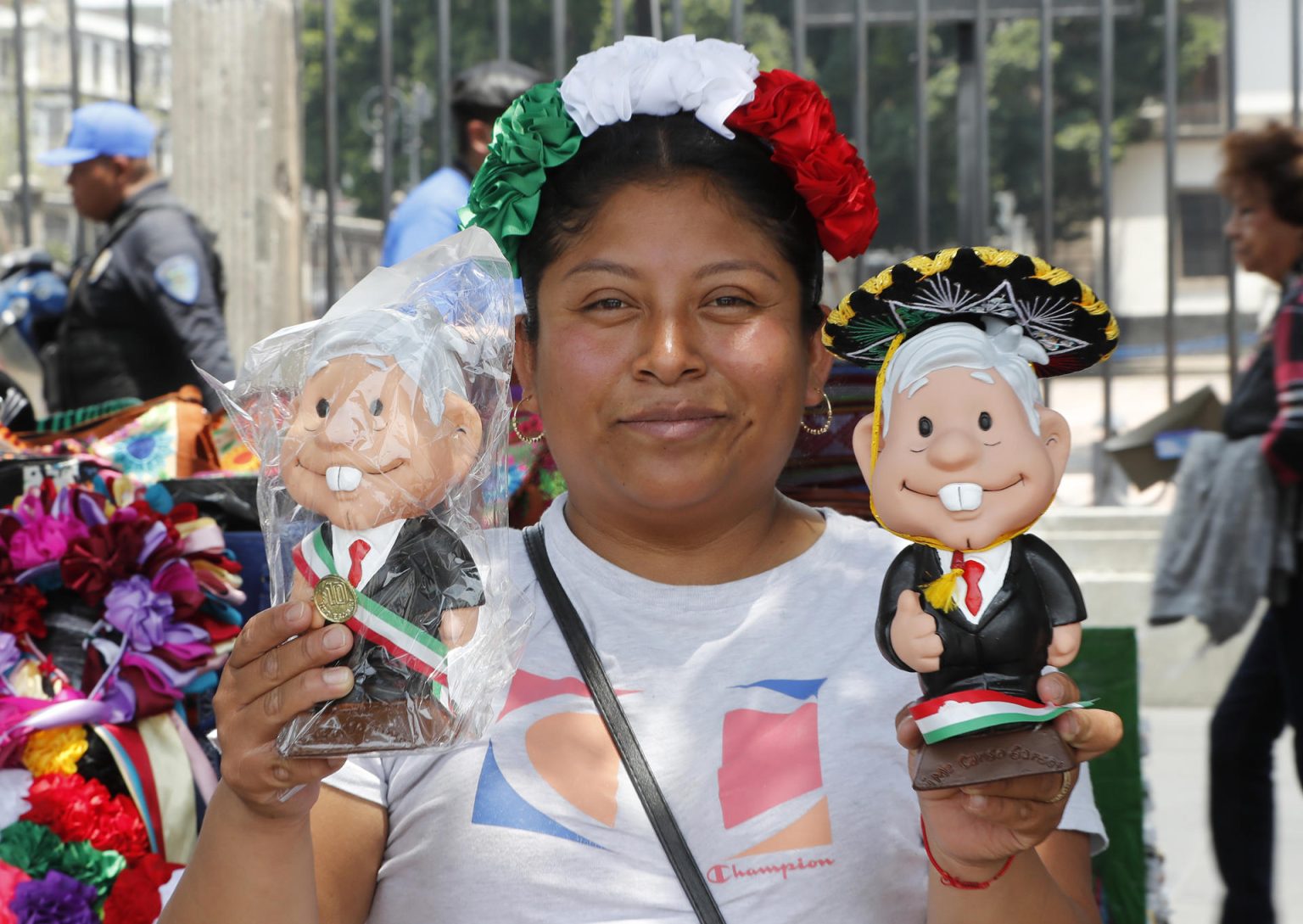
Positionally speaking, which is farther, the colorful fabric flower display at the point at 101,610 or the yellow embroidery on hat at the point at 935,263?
the colorful fabric flower display at the point at 101,610

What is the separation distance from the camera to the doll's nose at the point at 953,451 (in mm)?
1327

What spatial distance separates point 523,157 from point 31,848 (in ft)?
4.14

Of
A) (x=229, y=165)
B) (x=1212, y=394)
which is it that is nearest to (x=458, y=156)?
(x=229, y=165)

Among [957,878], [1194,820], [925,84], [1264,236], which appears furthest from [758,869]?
[925,84]

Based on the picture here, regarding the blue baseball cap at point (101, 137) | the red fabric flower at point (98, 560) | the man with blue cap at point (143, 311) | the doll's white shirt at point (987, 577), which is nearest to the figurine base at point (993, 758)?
the doll's white shirt at point (987, 577)

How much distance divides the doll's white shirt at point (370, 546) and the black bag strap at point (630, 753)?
15.7 inches

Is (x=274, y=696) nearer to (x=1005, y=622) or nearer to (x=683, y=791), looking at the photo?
(x=683, y=791)

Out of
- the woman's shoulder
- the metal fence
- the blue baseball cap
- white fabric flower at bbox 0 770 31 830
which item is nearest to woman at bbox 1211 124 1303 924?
the metal fence

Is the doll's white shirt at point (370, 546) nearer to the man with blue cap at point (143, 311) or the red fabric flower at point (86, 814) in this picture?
the red fabric flower at point (86, 814)

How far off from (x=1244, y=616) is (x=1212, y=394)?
2.74ft

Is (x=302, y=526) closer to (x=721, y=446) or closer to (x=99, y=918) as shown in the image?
(x=721, y=446)

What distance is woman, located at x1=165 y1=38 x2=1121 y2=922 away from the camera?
5.33 feet

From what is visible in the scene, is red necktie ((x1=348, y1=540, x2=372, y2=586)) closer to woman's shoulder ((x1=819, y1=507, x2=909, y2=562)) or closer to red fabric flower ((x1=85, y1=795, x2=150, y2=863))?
woman's shoulder ((x1=819, y1=507, x2=909, y2=562))

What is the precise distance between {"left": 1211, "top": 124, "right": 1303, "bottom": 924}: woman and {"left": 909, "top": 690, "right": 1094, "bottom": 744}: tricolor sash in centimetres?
218
